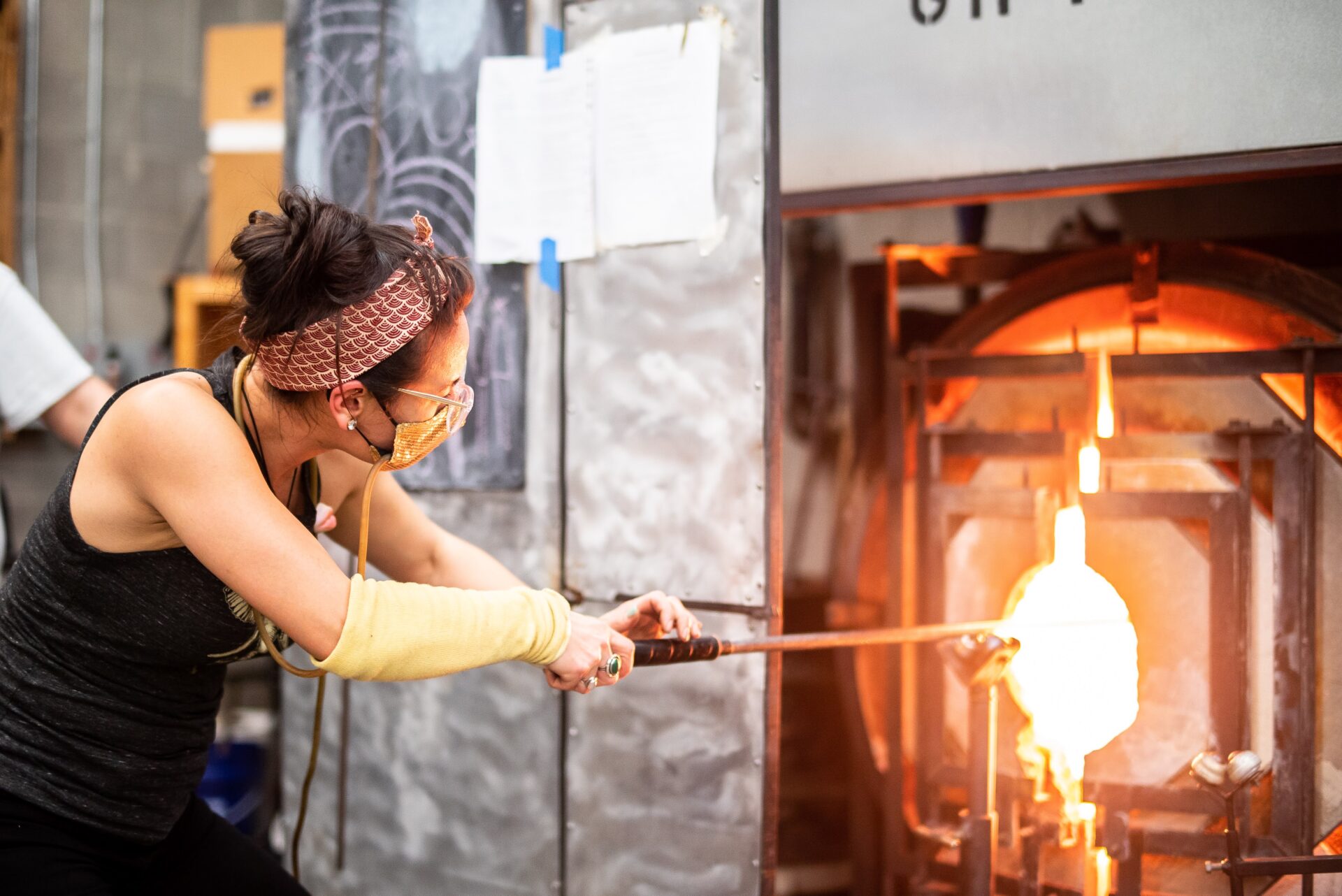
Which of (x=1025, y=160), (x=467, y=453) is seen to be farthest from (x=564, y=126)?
(x=1025, y=160)

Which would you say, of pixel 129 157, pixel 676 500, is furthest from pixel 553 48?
pixel 129 157

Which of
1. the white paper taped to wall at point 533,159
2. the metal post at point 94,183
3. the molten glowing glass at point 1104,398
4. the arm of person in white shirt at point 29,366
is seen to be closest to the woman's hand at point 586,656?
the white paper taped to wall at point 533,159

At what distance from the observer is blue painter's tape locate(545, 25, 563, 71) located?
2648 millimetres

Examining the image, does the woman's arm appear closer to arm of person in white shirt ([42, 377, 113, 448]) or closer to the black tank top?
the black tank top

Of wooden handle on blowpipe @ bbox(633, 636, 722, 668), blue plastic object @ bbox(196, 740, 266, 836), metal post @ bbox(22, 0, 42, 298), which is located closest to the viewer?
wooden handle on blowpipe @ bbox(633, 636, 722, 668)

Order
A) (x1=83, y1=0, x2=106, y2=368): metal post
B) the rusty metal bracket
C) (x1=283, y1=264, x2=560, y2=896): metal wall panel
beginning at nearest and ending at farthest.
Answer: the rusty metal bracket < (x1=283, y1=264, x2=560, y2=896): metal wall panel < (x1=83, y1=0, x2=106, y2=368): metal post

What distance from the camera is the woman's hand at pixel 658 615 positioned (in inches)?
80.5

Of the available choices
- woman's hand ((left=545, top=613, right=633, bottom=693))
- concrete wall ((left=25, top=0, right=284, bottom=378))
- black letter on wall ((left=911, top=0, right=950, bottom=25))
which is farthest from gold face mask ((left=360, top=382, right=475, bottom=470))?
concrete wall ((left=25, top=0, right=284, bottom=378))

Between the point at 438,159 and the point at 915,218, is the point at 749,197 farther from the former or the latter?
the point at 915,218

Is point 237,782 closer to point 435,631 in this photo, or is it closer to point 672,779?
point 672,779

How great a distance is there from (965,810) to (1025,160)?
1.65 metres

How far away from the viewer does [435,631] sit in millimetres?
1595

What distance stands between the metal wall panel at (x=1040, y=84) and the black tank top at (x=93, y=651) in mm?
1842

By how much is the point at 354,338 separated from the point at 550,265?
1.16m
